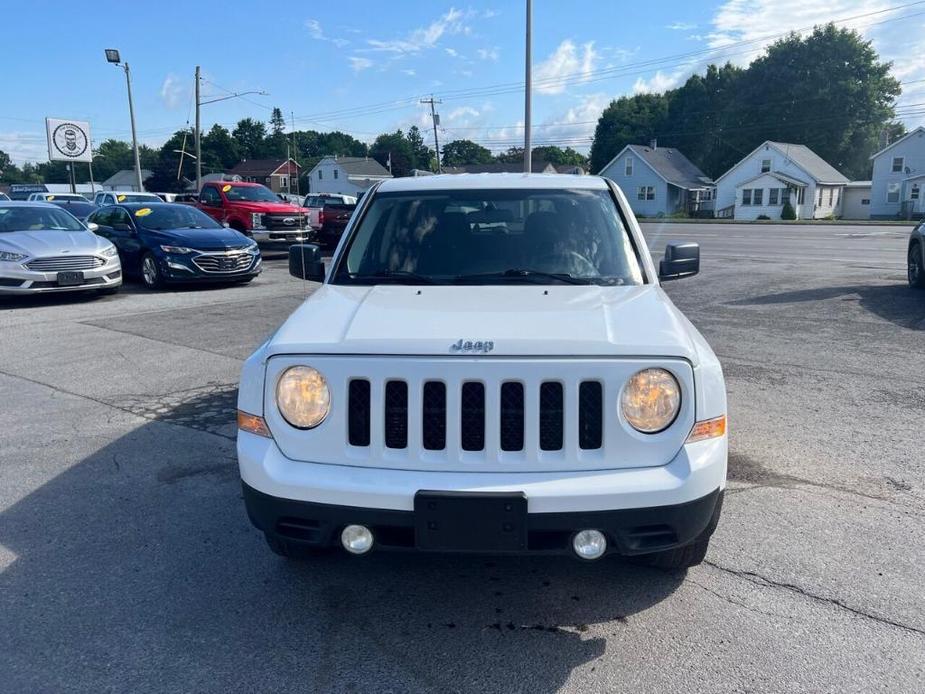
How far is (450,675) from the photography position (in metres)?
2.80

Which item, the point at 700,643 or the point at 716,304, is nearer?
the point at 700,643

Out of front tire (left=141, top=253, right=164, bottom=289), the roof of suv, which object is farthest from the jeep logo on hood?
front tire (left=141, top=253, right=164, bottom=289)

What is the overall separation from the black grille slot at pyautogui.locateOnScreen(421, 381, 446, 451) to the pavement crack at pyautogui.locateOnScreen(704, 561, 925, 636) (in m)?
1.63

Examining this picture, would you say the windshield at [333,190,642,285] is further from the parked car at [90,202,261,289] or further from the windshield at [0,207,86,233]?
the windshield at [0,207,86,233]

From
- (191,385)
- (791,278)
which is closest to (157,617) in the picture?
(191,385)

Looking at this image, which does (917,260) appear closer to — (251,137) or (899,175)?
(899,175)

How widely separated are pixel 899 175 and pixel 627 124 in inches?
1428

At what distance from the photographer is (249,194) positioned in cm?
2105

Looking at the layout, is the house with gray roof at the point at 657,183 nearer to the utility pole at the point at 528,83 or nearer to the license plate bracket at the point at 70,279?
the utility pole at the point at 528,83

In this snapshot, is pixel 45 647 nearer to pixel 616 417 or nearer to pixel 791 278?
pixel 616 417

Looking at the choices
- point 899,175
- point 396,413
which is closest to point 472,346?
point 396,413

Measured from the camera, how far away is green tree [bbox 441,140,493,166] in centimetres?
12194

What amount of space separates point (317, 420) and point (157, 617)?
116 cm

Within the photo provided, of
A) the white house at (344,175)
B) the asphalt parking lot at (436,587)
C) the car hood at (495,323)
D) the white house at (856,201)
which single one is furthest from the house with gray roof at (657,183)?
the car hood at (495,323)
